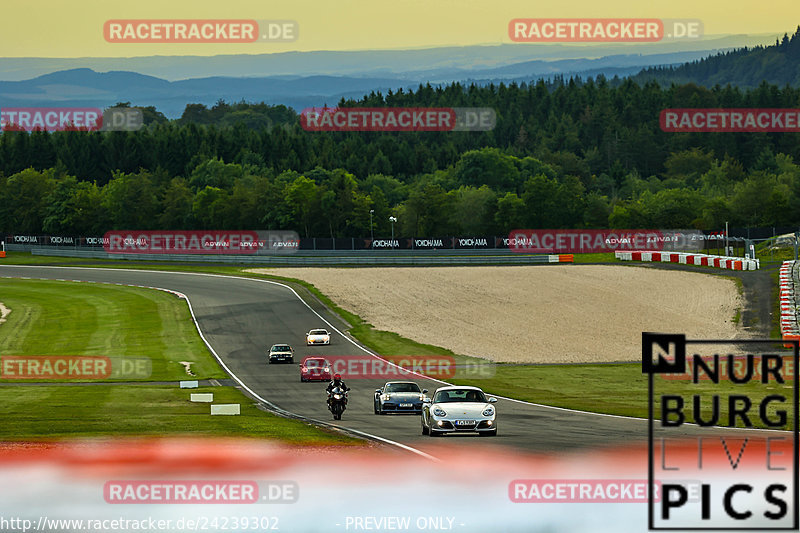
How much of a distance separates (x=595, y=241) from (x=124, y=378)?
97.3 meters

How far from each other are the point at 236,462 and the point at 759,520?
40.1ft

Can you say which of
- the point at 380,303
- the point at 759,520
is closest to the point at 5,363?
the point at 380,303

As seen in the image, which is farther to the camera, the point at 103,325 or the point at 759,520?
the point at 103,325

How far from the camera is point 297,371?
50.4 m

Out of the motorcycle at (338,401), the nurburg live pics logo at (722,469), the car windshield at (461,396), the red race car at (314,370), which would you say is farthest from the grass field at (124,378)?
the nurburg live pics logo at (722,469)

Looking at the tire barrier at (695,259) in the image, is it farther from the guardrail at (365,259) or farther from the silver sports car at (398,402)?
the silver sports car at (398,402)

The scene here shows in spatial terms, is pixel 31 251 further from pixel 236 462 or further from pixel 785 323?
pixel 236 462

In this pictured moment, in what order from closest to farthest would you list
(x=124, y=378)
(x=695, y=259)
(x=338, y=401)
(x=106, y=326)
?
(x=338, y=401)
(x=124, y=378)
(x=106, y=326)
(x=695, y=259)

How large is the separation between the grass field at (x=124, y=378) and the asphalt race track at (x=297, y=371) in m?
1.57

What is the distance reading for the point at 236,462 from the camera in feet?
81.6

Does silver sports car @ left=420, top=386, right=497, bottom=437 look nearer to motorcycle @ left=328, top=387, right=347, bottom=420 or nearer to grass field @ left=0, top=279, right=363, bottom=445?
grass field @ left=0, top=279, right=363, bottom=445

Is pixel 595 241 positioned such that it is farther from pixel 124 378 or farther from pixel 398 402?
pixel 398 402

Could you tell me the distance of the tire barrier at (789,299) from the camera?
57.0m

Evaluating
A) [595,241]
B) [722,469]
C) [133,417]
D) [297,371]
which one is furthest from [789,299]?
[595,241]
